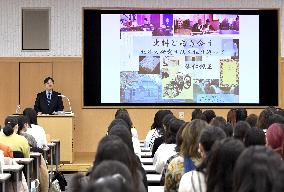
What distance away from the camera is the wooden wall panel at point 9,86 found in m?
14.4

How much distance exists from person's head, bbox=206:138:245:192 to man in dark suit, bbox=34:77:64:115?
10.2 m

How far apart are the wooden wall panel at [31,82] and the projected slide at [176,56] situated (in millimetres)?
1256

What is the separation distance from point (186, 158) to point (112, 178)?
2.70 meters

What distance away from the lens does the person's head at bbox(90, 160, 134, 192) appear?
2.19 meters

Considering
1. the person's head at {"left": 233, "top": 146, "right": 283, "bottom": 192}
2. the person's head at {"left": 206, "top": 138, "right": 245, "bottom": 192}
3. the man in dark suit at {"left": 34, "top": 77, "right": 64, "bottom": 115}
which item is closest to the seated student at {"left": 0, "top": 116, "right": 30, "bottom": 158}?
the man in dark suit at {"left": 34, "top": 77, "right": 64, "bottom": 115}

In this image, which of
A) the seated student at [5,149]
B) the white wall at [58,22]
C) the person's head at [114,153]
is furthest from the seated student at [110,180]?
the white wall at [58,22]

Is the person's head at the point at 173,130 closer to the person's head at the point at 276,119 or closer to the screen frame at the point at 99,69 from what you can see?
the person's head at the point at 276,119

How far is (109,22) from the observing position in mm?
14352

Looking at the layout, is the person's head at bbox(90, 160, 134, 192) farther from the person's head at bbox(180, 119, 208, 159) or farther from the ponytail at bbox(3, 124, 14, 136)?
the ponytail at bbox(3, 124, 14, 136)

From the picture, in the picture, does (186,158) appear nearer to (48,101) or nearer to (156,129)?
(156,129)

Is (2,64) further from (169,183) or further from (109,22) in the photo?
(169,183)

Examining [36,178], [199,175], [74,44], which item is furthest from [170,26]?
[199,175]

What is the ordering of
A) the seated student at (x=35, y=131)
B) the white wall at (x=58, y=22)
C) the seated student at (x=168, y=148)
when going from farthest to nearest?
the white wall at (x=58, y=22)
the seated student at (x=35, y=131)
the seated student at (x=168, y=148)

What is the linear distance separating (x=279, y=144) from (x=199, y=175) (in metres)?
1.29
